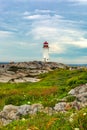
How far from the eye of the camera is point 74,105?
20812mm

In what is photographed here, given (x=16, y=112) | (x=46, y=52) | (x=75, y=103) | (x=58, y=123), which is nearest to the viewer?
(x=58, y=123)

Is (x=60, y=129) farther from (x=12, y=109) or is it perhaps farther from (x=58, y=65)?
(x=58, y=65)

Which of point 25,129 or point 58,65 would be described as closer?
point 25,129

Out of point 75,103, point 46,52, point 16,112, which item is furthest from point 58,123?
point 46,52

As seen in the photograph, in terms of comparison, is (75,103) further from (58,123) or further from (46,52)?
(46,52)

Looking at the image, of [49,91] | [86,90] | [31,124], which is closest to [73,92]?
[86,90]

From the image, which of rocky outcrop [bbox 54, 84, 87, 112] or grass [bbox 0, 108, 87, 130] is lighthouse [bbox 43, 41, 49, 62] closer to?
rocky outcrop [bbox 54, 84, 87, 112]

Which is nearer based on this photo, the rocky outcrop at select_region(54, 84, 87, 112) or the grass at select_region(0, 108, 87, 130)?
the grass at select_region(0, 108, 87, 130)

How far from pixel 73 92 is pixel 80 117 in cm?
1634

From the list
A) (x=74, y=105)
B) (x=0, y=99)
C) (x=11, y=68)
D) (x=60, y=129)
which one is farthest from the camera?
(x=11, y=68)

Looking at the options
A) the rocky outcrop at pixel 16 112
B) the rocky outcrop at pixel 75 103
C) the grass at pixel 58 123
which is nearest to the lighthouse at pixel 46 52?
the rocky outcrop at pixel 75 103

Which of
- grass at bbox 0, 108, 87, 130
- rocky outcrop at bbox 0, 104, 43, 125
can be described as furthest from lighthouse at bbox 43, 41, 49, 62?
grass at bbox 0, 108, 87, 130

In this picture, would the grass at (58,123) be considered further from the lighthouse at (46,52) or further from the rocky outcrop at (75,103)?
the lighthouse at (46,52)

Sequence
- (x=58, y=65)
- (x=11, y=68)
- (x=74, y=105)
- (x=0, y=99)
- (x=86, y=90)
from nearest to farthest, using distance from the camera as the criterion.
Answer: (x=74, y=105)
(x=86, y=90)
(x=0, y=99)
(x=11, y=68)
(x=58, y=65)
